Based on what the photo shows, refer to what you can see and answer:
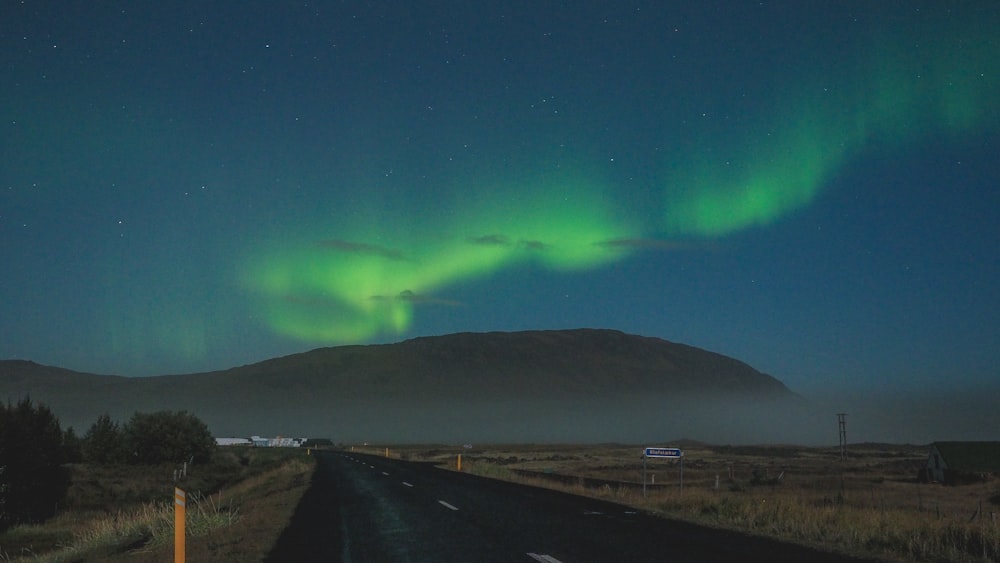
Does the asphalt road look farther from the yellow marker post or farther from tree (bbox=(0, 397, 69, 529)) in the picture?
tree (bbox=(0, 397, 69, 529))

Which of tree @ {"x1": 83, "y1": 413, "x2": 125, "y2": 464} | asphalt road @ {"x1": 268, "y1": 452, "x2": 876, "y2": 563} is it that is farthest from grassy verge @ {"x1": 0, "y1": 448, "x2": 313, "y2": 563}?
tree @ {"x1": 83, "y1": 413, "x2": 125, "y2": 464}

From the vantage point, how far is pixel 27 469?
3284 cm

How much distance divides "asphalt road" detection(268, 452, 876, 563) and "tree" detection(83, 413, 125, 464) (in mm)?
41737

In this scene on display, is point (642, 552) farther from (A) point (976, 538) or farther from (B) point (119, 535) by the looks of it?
(B) point (119, 535)

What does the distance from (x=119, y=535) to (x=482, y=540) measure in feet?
35.0

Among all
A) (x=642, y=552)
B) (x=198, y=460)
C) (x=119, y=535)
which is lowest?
(x=198, y=460)

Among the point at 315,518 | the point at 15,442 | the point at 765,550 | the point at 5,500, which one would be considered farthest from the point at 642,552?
the point at 15,442

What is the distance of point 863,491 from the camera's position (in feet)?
143

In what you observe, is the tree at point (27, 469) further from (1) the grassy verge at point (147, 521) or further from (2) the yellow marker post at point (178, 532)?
(2) the yellow marker post at point (178, 532)

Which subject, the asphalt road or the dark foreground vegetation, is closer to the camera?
the asphalt road

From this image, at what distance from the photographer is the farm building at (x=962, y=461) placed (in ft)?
178

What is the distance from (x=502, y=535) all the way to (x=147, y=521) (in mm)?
10544

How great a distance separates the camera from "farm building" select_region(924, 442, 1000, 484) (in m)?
54.2

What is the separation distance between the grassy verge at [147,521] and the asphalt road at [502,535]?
0.85 metres
